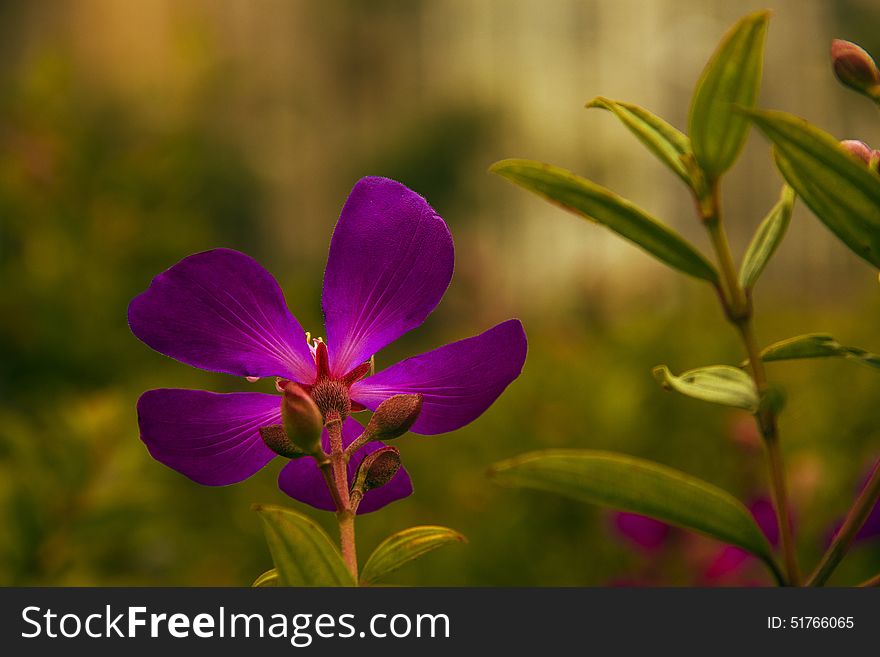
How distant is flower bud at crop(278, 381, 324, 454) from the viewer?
0.23 metres

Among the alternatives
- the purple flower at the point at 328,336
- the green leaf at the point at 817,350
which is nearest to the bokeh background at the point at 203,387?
the green leaf at the point at 817,350

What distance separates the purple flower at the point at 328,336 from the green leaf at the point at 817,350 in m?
0.11

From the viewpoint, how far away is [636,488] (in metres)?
0.28

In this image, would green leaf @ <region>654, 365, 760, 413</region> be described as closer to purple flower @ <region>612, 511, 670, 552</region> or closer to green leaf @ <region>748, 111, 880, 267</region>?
green leaf @ <region>748, 111, 880, 267</region>

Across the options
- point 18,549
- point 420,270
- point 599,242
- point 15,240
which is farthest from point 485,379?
point 599,242

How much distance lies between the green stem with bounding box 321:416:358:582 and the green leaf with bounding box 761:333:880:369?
149 millimetres

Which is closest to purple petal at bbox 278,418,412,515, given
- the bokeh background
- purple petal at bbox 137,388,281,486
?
purple petal at bbox 137,388,281,486

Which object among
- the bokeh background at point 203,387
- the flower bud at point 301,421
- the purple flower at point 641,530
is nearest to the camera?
the flower bud at point 301,421

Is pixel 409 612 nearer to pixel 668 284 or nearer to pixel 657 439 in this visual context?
pixel 657 439

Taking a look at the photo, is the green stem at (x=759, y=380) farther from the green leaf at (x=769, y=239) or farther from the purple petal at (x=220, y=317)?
the purple petal at (x=220, y=317)

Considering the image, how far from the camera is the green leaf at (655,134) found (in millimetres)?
304

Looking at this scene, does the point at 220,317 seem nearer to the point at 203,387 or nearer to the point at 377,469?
the point at 377,469

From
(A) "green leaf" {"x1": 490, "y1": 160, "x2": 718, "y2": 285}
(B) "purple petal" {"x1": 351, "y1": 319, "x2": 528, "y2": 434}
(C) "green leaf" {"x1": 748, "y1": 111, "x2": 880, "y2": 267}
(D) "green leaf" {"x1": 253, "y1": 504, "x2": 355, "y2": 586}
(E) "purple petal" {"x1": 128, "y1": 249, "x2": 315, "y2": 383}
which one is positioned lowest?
(D) "green leaf" {"x1": 253, "y1": 504, "x2": 355, "y2": 586}

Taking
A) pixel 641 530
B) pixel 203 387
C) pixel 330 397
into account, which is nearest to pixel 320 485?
pixel 330 397
